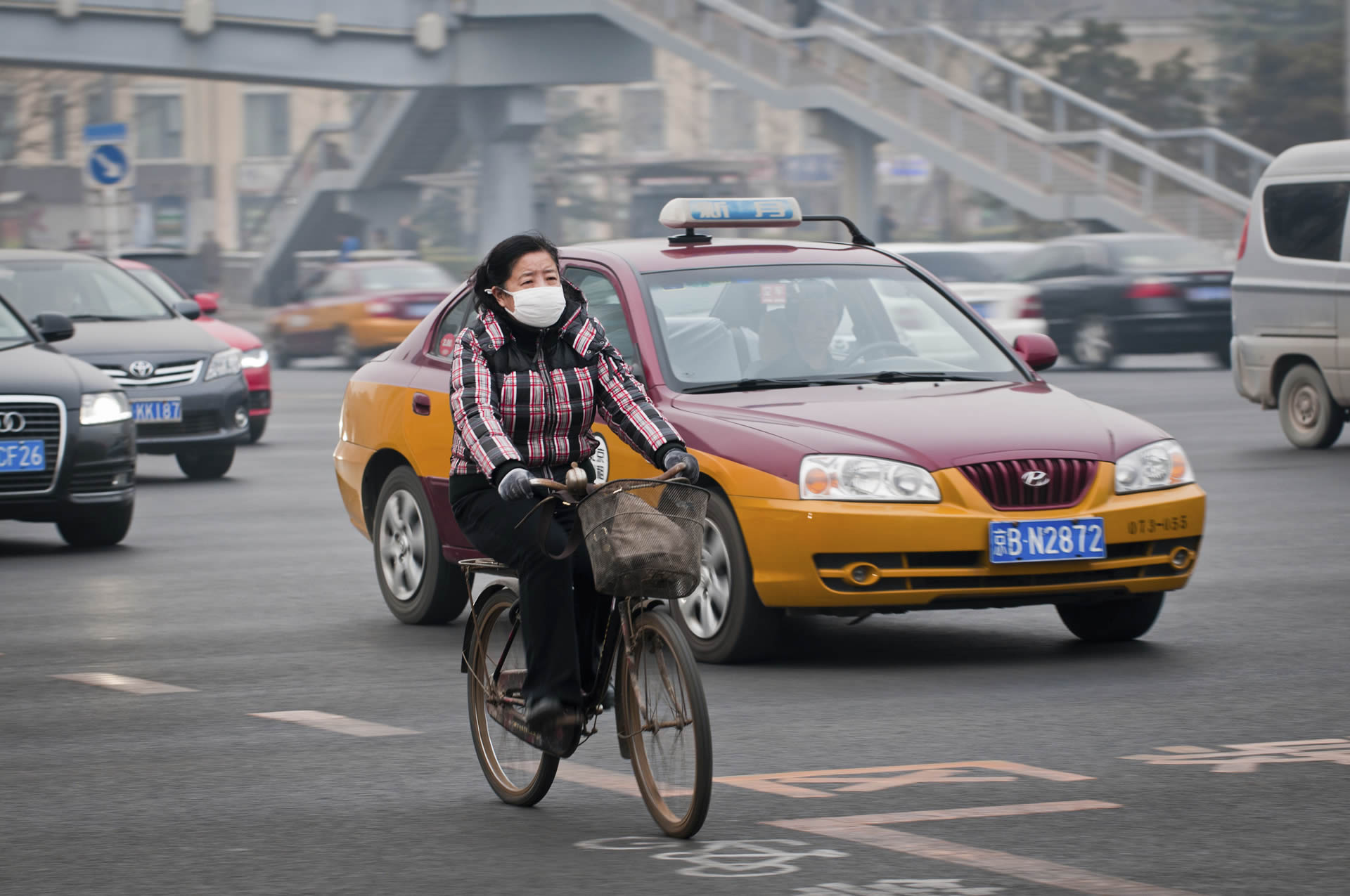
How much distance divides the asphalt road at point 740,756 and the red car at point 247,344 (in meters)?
8.28

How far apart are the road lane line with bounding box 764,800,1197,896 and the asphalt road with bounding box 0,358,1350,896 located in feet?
0.06

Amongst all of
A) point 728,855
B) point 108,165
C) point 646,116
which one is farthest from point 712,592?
point 646,116

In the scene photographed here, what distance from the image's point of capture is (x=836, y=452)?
27.9ft

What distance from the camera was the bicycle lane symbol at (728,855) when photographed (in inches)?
216

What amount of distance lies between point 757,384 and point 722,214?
1.02m

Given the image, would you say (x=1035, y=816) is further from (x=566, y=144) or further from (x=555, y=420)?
(x=566, y=144)

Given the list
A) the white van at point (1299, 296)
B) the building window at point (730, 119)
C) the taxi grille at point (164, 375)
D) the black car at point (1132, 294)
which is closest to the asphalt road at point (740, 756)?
the taxi grille at point (164, 375)

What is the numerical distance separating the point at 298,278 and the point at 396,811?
51.4 metres

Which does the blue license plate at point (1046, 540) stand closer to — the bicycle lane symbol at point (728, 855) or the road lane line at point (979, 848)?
the road lane line at point (979, 848)

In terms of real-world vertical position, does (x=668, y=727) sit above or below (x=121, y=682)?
above

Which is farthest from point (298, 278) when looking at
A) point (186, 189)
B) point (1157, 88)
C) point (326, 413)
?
point (186, 189)

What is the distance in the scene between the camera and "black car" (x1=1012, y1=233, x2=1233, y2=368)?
1131 inches

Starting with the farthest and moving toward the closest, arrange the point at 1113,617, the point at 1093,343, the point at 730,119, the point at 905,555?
the point at 730,119 → the point at 1093,343 → the point at 1113,617 → the point at 905,555

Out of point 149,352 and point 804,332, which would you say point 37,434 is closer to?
point 149,352
